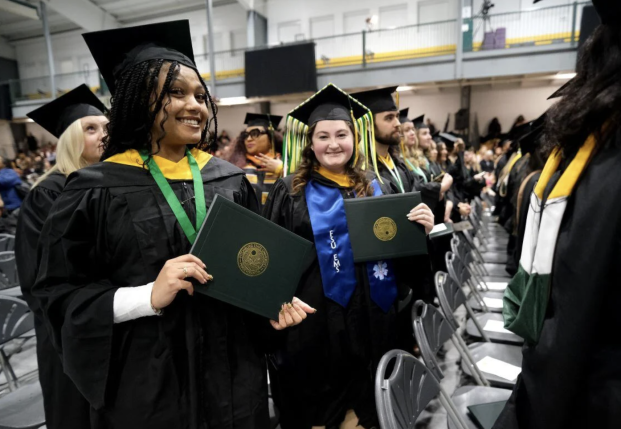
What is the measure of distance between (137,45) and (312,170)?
3.67 ft

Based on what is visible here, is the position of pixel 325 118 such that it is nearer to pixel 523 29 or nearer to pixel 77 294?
pixel 77 294

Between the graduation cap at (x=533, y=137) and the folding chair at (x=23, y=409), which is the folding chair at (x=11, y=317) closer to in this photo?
the folding chair at (x=23, y=409)

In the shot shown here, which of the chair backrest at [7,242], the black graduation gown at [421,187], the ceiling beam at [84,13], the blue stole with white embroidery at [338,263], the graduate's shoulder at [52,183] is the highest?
the ceiling beam at [84,13]

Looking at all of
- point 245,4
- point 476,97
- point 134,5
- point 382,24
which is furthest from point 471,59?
point 134,5

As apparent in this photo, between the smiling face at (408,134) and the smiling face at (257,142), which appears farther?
the smiling face at (257,142)

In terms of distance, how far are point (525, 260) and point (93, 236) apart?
1.28 m

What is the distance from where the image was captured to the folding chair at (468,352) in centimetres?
187

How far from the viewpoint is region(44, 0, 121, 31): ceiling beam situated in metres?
16.0

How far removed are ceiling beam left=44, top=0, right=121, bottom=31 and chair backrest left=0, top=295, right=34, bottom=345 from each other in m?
17.9

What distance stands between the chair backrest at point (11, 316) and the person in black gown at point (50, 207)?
2.15 ft

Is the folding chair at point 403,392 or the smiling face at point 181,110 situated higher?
the smiling face at point 181,110

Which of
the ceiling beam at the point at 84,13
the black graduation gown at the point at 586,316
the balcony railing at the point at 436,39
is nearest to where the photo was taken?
the black graduation gown at the point at 586,316

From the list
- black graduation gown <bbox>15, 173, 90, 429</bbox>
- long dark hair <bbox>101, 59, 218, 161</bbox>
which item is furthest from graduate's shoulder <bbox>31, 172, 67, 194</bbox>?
long dark hair <bbox>101, 59, 218, 161</bbox>

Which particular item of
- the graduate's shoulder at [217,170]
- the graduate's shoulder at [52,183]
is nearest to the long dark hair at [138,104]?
the graduate's shoulder at [217,170]
